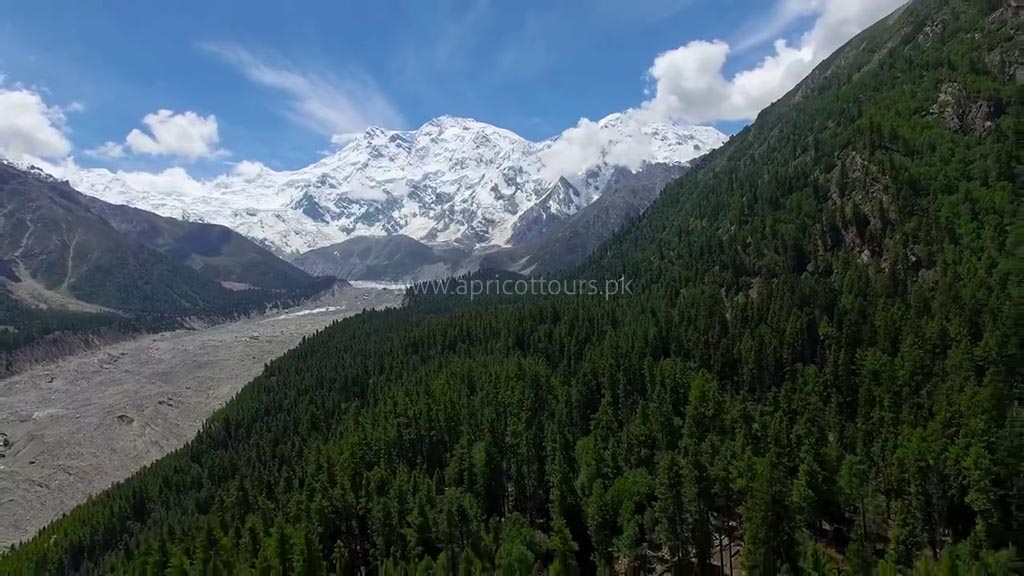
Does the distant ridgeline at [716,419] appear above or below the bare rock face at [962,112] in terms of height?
below

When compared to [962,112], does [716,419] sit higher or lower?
lower

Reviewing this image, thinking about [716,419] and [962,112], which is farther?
[962,112]

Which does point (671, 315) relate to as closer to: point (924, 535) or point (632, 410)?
point (632, 410)

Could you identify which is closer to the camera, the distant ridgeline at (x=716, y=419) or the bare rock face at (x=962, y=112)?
the distant ridgeline at (x=716, y=419)

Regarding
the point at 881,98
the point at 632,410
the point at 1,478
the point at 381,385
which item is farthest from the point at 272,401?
the point at 881,98
